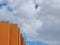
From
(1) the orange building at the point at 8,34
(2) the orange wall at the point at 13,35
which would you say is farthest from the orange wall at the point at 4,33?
(2) the orange wall at the point at 13,35

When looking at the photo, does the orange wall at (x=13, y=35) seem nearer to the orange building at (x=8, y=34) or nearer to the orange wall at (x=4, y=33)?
the orange building at (x=8, y=34)

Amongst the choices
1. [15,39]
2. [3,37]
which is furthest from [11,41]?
[3,37]

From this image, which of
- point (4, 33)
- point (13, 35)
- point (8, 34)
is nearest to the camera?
point (4, 33)

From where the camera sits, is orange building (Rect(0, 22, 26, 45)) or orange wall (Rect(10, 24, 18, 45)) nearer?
orange building (Rect(0, 22, 26, 45))

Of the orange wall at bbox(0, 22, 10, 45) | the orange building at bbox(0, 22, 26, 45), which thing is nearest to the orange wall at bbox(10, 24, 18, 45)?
the orange building at bbox(0, 22, 26, 45)

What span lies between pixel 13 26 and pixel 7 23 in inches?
38.3

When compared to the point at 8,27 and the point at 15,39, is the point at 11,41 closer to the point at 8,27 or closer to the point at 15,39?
the point at 15,39

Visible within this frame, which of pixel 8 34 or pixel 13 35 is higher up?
pixel 13 35

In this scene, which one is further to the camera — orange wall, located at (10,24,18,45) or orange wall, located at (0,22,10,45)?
orange wall, located at (10,24,18,45)

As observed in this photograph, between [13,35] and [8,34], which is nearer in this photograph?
[8,34]

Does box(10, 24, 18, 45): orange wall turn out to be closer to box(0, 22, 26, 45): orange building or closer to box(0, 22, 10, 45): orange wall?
box(0, 22, 26, 45): orange building

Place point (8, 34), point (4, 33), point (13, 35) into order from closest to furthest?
point (4, 33) < point (8, 34) < point (13, 35)

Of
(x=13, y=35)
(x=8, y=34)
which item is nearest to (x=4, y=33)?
(x=8, y=34)

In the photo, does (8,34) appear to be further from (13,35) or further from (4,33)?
(13,35)
